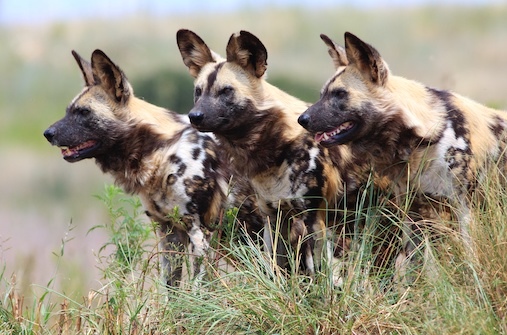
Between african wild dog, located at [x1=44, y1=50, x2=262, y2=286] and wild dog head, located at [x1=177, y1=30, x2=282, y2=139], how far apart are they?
1.56 ft

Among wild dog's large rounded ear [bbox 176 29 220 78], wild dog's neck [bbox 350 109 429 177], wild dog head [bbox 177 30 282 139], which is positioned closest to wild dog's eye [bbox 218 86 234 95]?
wild dog head [bbox 177 30 282 139]

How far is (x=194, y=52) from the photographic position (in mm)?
6648

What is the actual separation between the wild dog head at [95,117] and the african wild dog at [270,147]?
2.35 feet

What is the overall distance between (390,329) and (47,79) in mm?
13863

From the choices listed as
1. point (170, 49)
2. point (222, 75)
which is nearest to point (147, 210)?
point (222, 75)

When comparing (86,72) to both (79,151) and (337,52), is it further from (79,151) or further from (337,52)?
(337,52)

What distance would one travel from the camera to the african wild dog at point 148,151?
262 inches

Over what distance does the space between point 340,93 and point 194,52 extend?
1.15 metres

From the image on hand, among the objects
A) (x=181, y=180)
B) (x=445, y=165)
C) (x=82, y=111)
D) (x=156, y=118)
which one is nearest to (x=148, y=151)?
(x=156, y=118)

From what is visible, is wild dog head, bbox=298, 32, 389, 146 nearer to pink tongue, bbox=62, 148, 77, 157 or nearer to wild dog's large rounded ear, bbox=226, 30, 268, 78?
wild dog's large rounded ear, bbox=226, 30, 268, 78

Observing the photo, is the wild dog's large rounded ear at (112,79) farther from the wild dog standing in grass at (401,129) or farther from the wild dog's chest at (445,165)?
the wild dog's chest at (445,165)

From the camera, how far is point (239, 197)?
6.69 meters

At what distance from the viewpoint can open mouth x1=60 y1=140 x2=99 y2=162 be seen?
6785mm

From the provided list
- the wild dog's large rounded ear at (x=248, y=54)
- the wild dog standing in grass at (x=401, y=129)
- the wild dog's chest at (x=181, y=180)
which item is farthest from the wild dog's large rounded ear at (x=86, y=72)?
the wild dog standing in grass at (x=401, y=129)
